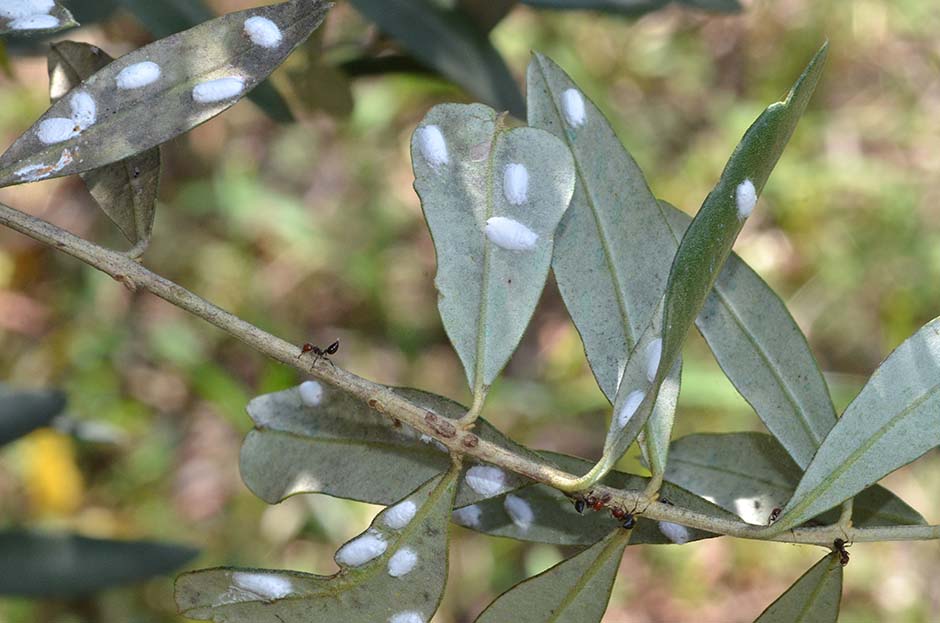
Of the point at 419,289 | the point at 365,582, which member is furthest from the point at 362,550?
the point at 419,289

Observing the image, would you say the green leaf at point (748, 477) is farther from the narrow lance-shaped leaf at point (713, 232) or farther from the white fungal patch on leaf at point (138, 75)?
the white fungal patch on leaf at point (138, 75)

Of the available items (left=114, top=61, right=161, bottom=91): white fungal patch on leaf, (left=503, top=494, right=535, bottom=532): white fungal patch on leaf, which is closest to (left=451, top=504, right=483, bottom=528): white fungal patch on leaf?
(left=503, top=494, right=535, bottom=532): white fungal patch on leaf

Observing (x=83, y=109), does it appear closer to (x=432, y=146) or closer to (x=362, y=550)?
(x=432, y=146)

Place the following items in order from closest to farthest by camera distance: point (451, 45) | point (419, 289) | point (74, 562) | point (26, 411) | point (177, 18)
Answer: point (177, 18)
point (451, 45)
point (26, 411)
point (74, 562)
point (419, 289)

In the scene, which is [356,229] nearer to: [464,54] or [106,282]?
[106,282]

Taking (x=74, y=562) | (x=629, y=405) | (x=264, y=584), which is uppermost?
(x=629, y=405)

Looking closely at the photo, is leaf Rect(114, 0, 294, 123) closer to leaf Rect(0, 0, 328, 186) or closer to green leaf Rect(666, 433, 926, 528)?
leaf Rect(0, 0, 328, 186)

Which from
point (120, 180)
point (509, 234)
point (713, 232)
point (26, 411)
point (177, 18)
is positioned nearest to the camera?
point (713, 232)

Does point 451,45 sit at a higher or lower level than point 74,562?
higher
